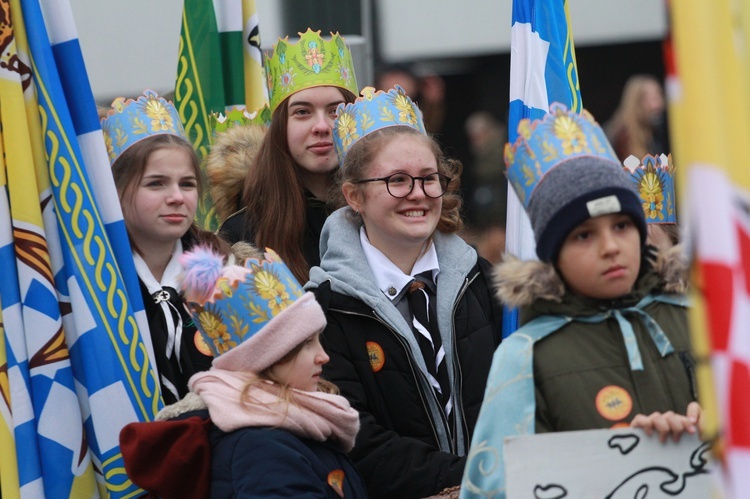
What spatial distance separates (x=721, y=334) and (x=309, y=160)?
3240 millimetres

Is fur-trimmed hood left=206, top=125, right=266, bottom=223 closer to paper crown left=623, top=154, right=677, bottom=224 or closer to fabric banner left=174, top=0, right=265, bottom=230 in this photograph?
fabric banner left=174, top=0, right=265, bottom=230

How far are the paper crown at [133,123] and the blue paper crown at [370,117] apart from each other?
0.58 meters

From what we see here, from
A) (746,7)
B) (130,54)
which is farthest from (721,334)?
(130,54)

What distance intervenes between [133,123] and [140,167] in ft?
0.69

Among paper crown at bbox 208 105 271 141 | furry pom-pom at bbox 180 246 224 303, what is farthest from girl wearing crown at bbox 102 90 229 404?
paper crown at bbox 208 105 271 141

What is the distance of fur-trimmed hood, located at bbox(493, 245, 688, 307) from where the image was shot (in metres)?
2.92

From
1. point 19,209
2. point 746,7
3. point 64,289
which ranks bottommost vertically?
point 64,289

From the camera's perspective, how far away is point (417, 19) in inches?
342

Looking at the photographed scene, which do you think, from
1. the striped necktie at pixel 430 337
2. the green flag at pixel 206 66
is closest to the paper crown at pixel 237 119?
the green flag at pixel 206 66

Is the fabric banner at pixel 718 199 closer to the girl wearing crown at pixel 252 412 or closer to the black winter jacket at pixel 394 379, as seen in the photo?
the girl wearing crown at pixel 252 412

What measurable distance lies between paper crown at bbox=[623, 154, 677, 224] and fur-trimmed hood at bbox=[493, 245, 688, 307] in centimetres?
174

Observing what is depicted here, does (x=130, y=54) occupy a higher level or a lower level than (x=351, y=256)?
higher

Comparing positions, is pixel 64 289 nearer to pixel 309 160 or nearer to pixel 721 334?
pixel 309 160

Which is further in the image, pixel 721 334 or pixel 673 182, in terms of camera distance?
pixel 673 182
